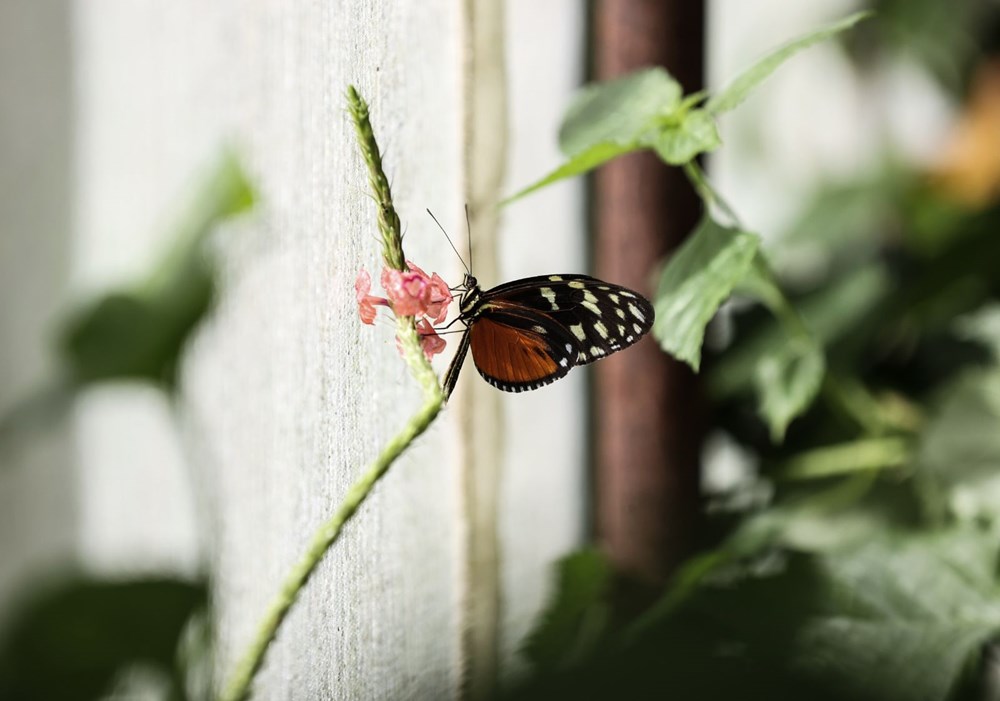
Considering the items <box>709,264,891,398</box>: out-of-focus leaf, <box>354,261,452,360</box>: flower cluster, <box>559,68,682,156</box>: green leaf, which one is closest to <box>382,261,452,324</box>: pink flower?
<box>354,261,452,360</box>: flower cluster

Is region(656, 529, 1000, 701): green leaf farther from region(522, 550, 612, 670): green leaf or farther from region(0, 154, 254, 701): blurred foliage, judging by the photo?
region(0, 154, 254, 701): blurred foliage

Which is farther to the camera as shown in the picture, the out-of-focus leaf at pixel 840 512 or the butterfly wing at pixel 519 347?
the out-of-focus leaf at pixel 840 512

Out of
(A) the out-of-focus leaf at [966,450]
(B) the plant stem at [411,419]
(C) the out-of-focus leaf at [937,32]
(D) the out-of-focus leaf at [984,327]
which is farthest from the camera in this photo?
(C) the out-of-focus leaf at [937,32]

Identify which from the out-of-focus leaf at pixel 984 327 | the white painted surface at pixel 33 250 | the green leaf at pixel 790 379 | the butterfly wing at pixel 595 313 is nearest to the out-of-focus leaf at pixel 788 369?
the green leaf at pixel 790 379

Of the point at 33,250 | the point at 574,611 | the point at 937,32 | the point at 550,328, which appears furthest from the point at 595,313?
the point at 33,250

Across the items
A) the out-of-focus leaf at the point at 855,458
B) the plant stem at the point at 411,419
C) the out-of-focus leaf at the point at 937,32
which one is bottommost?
the out-of-focus leaf at the point at 855,458

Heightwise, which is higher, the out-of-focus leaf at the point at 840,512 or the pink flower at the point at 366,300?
the pink flower at the point at 366,300

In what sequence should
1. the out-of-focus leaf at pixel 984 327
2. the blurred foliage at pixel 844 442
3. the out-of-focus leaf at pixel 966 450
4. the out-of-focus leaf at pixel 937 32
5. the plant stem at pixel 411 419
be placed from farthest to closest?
the out-of-focus leaf at pixel 937 32
the out-of-focus leaf at pixel 984 327
the out-of-focus leaf at pixel 966 450
the blurred foliage at pixel 844 442
the plant stem at pixel 411 419

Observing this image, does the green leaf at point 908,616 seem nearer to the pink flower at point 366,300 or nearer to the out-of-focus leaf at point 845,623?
the out-of-focus leaf at point 845,623
